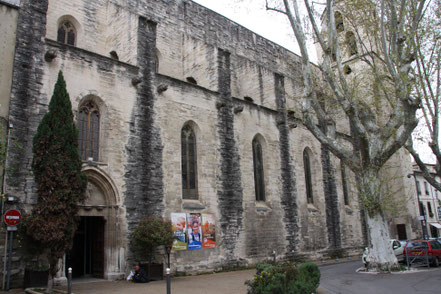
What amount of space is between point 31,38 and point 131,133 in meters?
4.41

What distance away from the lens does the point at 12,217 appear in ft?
32.3

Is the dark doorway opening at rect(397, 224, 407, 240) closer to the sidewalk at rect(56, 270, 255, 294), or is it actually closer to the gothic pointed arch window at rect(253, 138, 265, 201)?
the gothic pointed arch window at rect(253, 138, 265, 201)

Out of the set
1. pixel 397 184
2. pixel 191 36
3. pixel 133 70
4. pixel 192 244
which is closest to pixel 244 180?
pixel 192 244

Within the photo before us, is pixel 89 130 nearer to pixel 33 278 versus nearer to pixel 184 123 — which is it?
pixel 184 123

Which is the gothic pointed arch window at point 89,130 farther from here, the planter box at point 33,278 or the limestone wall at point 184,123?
the planter box at point 33,278

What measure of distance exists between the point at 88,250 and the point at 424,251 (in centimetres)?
1324

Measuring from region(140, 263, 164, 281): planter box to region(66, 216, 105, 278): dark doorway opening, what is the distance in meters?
1.58

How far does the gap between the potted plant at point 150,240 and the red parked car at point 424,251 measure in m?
9.91

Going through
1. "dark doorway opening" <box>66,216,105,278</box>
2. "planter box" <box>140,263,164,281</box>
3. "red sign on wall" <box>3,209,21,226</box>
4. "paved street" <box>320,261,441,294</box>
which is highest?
"red sign on wall" <box>3,209,21,226</box>

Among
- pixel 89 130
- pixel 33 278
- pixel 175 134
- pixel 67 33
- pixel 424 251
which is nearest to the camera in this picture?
pixel 33 278

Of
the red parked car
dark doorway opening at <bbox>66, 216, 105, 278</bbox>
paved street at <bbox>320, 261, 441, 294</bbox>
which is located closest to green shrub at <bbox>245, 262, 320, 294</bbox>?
paved street at <bbox>320, 261, 441, 294</bbox>

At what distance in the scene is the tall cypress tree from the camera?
31.1ft

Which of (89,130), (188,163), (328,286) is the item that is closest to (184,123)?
(188,163)

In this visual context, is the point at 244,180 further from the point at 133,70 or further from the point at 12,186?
the point at 12,186
